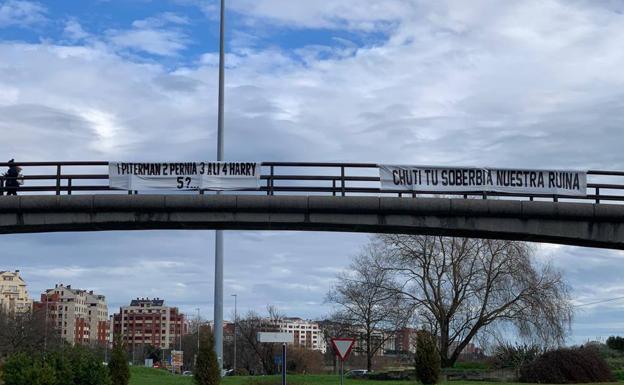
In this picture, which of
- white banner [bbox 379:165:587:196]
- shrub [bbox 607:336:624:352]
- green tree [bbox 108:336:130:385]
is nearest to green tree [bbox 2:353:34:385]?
green tree [bbox 108:336:130:385]

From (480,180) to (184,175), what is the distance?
1010 cm

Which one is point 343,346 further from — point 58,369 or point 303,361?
point 303,361

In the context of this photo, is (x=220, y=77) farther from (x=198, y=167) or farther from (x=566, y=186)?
(x=566, y=186)

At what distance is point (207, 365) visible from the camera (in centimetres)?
3294

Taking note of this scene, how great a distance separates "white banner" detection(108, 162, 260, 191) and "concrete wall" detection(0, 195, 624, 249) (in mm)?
671

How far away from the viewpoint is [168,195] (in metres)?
28.2

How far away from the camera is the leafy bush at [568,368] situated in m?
41.3

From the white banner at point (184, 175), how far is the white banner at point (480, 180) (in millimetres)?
4712

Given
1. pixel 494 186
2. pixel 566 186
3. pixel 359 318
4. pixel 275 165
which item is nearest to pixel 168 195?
pixel 275 165

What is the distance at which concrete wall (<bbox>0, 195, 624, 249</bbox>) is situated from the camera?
27969mm

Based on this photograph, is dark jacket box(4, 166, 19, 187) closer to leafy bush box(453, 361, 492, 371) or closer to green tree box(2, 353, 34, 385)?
green tree box(2, 353, 34, 385)

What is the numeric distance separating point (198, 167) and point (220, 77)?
7087 mm

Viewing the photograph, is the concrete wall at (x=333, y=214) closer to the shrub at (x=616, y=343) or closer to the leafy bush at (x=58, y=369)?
the leafy bush at (x=58, y=369)

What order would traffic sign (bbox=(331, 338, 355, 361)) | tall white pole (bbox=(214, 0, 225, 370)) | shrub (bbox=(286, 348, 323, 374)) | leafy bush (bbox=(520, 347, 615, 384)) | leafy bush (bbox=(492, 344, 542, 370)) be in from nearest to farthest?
1. traffic sign (bbox=(331, 338, 355, 361))
2. tall white pole (bbox=(214, 0, 225, 370))
3. leafy bush (bbox=(520, 347, 615, 384))
4. leafy bush (bbox=(492, 344, 542, 370))
5. shrub (bbox=(286, 348, 323, 374))
